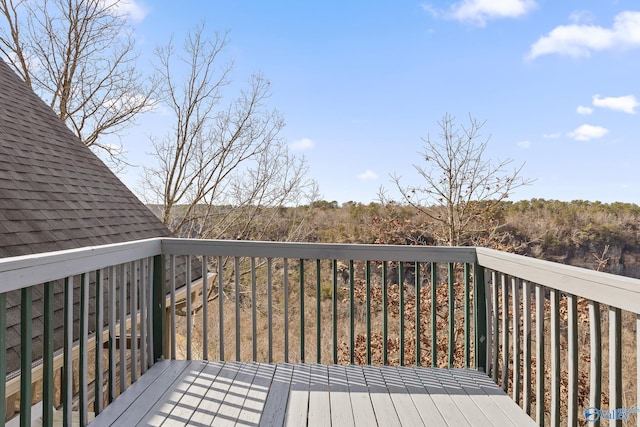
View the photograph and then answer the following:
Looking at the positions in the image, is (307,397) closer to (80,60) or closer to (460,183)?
(460,183)

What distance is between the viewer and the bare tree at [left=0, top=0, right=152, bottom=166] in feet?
33.8

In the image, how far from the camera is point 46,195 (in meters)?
4.11

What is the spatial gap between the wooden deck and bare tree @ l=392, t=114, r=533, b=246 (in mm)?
4939

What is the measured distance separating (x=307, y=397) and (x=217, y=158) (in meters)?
9.78

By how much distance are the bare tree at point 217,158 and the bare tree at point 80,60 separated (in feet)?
3.19

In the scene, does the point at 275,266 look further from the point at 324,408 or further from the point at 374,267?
the point at 324,408

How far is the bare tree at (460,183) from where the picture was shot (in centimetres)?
738

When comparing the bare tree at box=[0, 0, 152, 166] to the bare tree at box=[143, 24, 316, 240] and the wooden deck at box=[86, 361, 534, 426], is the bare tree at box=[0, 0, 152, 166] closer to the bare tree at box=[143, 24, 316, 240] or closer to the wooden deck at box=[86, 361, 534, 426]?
the bare tree at box=[143, 24, 316, 240]

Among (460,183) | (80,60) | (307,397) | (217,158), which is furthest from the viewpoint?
(217,158)

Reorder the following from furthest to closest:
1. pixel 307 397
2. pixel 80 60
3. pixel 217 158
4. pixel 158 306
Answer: pixel 217 158 → pixel 80 60 → pixel 158 306 → pixel 307 397

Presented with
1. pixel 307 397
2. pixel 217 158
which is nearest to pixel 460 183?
pixel 307 397

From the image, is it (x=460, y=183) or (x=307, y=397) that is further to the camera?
(x=460, y=183)
